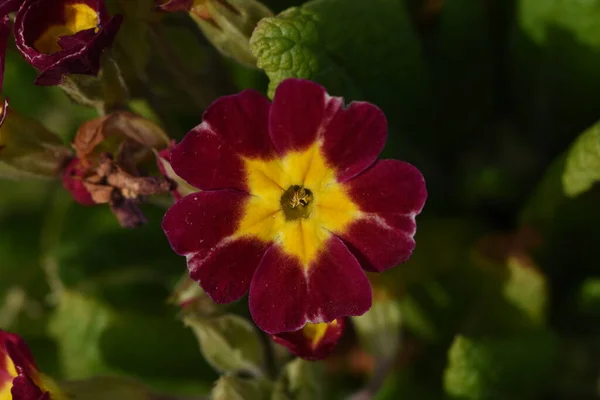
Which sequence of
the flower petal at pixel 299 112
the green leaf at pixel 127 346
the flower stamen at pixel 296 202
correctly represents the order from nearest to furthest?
Result: the flower petal at pixel 299 112
the flower stamen at pixel 296 202
the green leaf at pixel 127 346

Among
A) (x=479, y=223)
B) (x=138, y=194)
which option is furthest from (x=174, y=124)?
(x=479, y=223)

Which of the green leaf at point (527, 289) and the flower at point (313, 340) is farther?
the green leaf at point (527, 289)

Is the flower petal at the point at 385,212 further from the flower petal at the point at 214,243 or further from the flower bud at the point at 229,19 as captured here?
the flower bud at the point at 229,19

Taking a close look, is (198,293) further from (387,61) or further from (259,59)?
(387,61)

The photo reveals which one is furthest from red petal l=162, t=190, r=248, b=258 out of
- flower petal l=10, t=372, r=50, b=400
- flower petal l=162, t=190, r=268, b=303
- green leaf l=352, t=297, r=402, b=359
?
green leaf l=352, t=297, r=402, b=359

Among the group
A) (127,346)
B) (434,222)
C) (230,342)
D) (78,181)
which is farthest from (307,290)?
(127,346)

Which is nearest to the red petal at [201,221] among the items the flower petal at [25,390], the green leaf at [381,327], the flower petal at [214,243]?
Result: the flower petal at [214,243]
